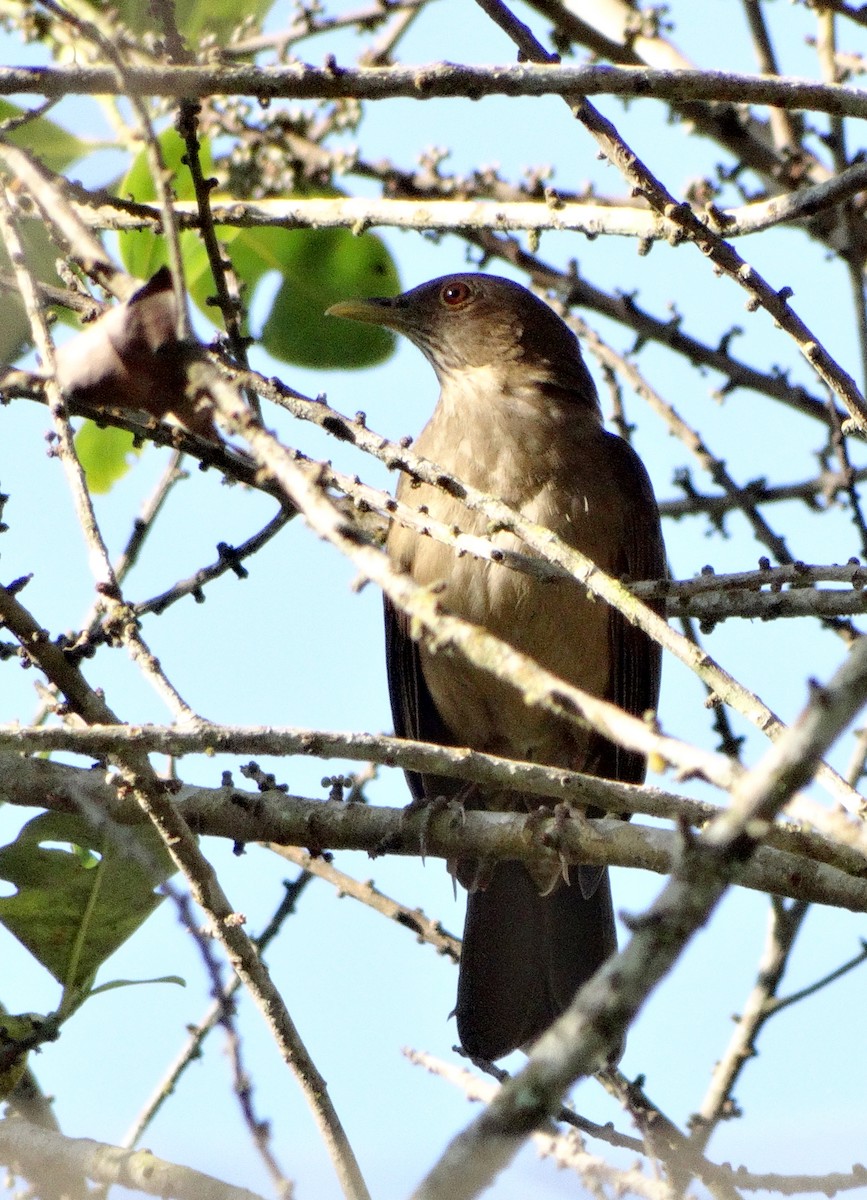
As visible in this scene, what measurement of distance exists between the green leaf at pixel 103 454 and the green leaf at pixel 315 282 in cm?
84

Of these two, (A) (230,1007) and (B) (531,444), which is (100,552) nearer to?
(A) (230,1007)

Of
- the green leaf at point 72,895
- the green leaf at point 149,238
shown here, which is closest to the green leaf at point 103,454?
the green leaf at point 149,238

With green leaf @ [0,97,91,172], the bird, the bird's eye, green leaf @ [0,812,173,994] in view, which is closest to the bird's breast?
the bird

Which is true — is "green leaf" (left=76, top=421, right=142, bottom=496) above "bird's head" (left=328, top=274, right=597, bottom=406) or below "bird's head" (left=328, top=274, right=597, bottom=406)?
below

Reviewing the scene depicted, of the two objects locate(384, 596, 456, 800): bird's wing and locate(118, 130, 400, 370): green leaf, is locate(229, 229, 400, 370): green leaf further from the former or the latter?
locate(384, 596, 456, 800): bird's wing

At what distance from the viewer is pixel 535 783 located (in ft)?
11.1

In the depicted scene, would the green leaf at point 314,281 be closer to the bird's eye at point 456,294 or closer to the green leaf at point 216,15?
the green leaf at point 216,15

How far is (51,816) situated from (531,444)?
3102 mm

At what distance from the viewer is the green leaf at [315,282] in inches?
243

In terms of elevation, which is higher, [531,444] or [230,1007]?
[531,444]

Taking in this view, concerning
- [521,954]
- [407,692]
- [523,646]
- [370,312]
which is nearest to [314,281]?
[370,312]

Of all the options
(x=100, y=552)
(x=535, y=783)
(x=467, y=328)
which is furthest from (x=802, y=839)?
(x=467, y=328)

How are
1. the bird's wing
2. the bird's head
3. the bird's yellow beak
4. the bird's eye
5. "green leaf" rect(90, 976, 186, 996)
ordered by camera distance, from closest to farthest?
"green leaf" rect(90, 976, 186, 996) → the bird's yellow beak → the bird's wing → the bird's head → the bird's eye

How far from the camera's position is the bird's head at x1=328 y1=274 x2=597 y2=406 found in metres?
7.32
